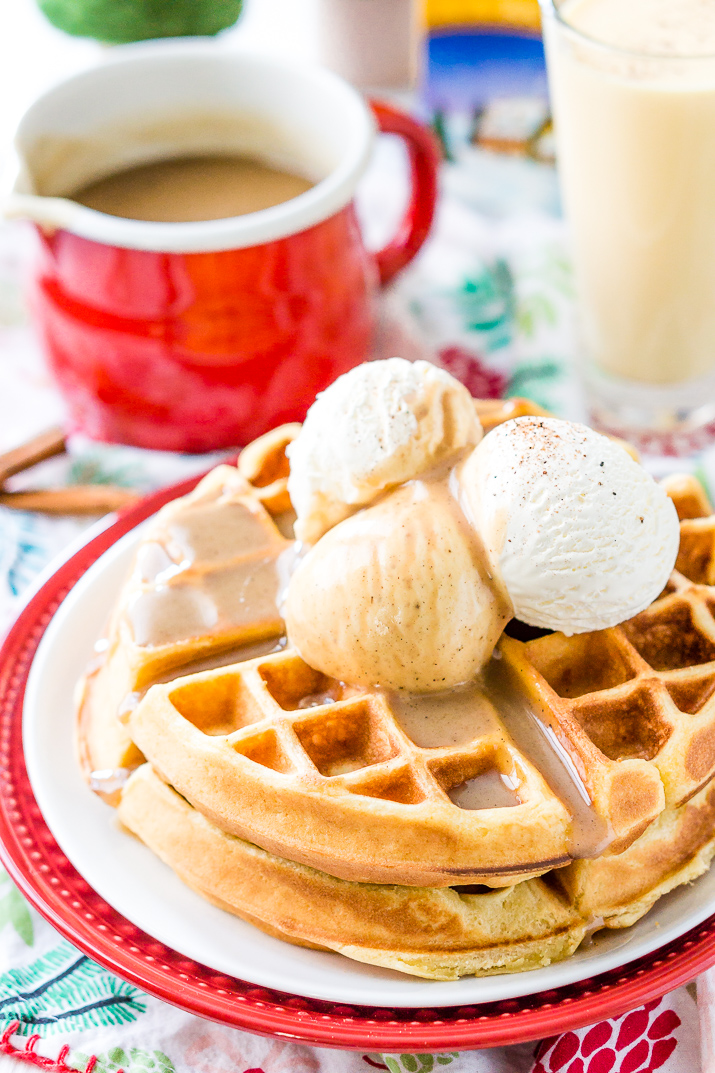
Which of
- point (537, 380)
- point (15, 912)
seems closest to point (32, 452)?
point (15, 912)

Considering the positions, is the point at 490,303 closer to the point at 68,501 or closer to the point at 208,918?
the point at 68,501

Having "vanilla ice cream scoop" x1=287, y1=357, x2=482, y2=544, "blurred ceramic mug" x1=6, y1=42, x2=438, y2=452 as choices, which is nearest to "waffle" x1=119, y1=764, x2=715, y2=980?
"vanilla ice cream scoop" x1=287, y1=357, x2=482, y2=544

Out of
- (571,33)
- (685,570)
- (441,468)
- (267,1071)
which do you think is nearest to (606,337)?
(571,33)

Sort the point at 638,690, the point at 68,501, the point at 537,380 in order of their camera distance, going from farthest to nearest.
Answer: the point at 537,380, the point at 68,501, the point at 638,690

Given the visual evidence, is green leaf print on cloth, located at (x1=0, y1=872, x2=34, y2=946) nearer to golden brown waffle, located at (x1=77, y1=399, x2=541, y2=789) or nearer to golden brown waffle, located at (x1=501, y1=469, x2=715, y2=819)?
golden brown waffle, located at (x1=77, y1=399, x2=541, y2=789)

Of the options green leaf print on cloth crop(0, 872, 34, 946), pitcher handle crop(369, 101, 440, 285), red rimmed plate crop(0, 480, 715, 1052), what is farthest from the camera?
pitcher handle crop(369, 101, 440, 285)

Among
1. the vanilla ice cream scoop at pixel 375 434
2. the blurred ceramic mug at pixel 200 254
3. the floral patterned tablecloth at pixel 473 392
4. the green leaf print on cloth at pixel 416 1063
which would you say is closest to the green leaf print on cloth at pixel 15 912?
the floral patterned tablecloth at pixel 473 392
